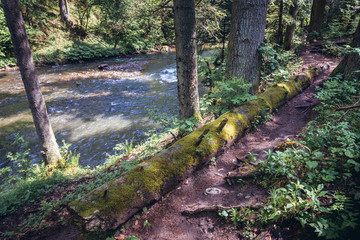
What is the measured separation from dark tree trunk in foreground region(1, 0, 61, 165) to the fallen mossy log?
14.3ft

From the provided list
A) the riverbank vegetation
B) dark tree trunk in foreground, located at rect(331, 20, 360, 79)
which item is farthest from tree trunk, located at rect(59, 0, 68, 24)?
dark tree trunk in foreground, located at rect(331, 20, 360, 79)

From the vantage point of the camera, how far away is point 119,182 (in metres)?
2.72

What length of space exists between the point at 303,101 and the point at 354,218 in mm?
5191

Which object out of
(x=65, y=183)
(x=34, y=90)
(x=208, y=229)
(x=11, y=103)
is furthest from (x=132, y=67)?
(x=208, y=229)

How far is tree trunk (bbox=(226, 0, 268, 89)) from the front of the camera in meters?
4.79

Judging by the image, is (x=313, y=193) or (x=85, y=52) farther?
(x=85, y=52)

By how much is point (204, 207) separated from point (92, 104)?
32.6 feet

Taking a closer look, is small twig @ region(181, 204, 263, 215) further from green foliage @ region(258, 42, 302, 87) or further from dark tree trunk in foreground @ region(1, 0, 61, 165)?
dark tree trunk in foreground @ region(1, 0, 61, 165)

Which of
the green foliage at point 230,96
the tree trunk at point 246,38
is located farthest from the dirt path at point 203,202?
the tree trunk at point 246,38

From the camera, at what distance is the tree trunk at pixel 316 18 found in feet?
38.5

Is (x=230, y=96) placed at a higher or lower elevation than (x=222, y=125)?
higher

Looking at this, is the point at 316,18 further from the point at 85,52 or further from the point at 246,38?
the point at 85,52

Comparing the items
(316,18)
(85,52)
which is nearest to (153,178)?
(316,18)

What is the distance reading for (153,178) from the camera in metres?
2.88
